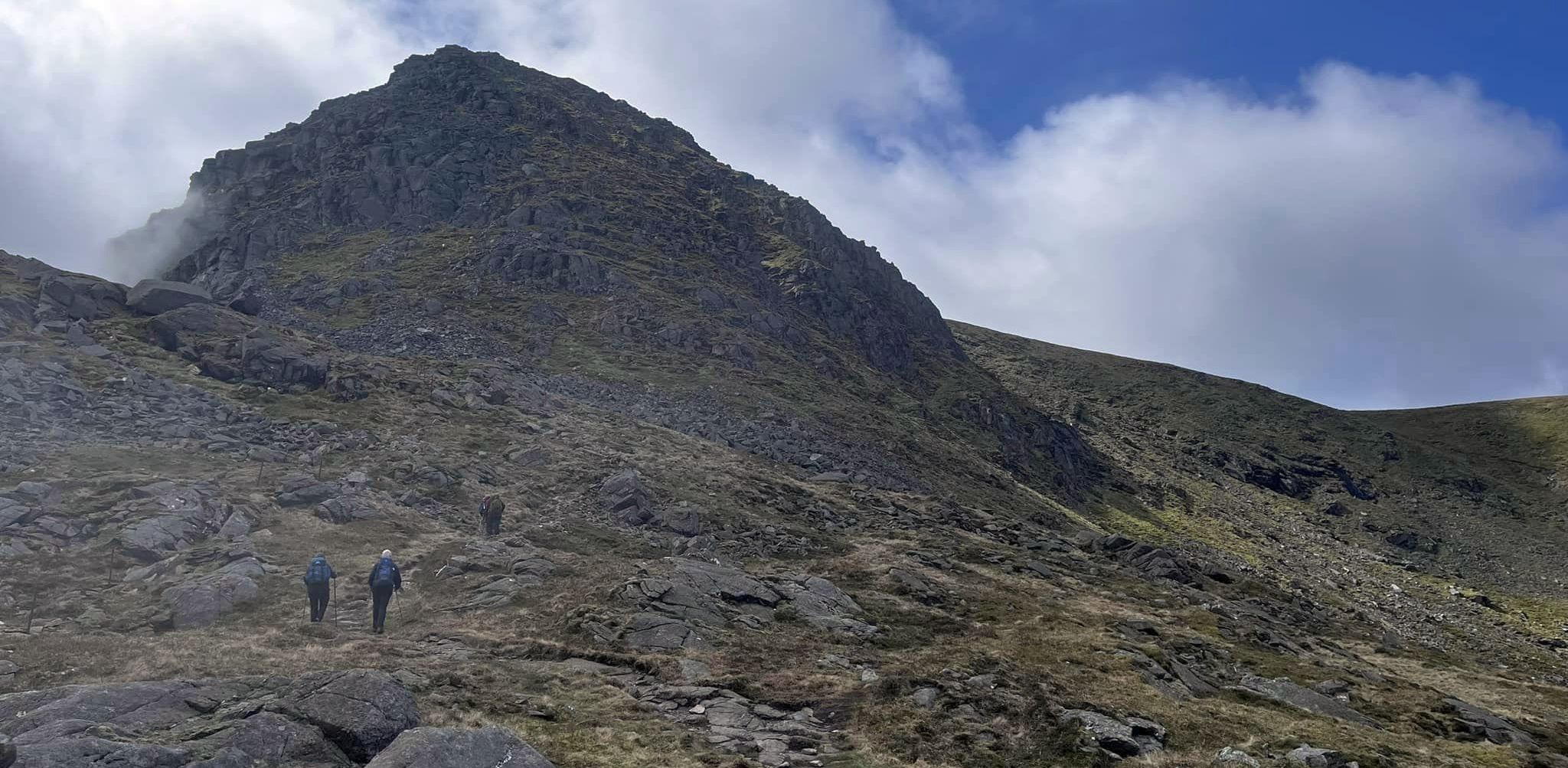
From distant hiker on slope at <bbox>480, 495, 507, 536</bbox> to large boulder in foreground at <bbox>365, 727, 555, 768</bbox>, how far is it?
21956 millimetres

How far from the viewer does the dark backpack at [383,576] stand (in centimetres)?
2431

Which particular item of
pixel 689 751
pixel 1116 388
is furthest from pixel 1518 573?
pixel 689 751

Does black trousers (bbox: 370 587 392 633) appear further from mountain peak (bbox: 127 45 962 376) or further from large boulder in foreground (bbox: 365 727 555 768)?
mountain peak (bbox: 127 45 962 376)

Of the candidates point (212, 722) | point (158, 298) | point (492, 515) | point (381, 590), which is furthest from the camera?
point (158, 298)

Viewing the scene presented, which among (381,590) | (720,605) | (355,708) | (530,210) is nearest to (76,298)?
(381,590)

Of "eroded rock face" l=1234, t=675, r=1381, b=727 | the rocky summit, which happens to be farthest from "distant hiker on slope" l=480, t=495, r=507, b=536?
"eroded rock face" l=1234, t=675, r=1381, b=727

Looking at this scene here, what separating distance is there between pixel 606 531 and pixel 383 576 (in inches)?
584

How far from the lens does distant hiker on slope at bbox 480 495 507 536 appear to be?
1393 inches

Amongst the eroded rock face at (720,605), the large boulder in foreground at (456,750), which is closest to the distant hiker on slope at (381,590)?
the eroded rock face at (720,605)

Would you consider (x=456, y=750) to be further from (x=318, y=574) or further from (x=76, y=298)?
(x=76, y=298)

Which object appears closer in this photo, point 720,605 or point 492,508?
point 720,605

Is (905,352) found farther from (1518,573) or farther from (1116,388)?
(1518,573)

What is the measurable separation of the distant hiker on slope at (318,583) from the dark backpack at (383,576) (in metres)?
1.02

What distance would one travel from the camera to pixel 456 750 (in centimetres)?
1329
